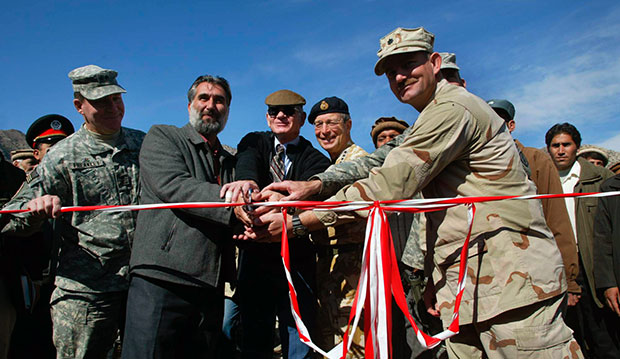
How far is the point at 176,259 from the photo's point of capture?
110 inches

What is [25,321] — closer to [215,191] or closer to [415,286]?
[215,191]

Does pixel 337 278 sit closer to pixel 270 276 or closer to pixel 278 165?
pixel 270 276

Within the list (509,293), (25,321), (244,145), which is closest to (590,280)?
(509,293)

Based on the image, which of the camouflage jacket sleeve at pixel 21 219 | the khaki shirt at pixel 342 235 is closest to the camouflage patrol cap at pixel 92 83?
the camouflage jacket sleeve at pixel 21 219

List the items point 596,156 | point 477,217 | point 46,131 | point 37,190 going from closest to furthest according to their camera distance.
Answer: point 477,217, point 37,190, point 46,131, point 596,156

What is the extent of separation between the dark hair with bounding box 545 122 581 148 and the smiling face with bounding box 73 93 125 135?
554cm

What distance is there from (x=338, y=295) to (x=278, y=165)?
121cm

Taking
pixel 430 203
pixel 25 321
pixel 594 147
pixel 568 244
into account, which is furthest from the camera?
pixel 594 147

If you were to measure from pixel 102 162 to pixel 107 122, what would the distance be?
372mm

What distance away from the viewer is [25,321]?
4.39 m

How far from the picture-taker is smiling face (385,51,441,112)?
2.63 metres

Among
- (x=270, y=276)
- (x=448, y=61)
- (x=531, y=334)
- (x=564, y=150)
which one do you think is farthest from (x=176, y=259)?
(x=564, y=150)

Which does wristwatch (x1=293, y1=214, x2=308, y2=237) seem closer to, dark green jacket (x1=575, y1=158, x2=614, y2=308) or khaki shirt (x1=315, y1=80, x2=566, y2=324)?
khaki shirt (x1=315, y1=80, x2=566, y2=324)

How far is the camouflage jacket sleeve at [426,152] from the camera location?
2.30 metres
